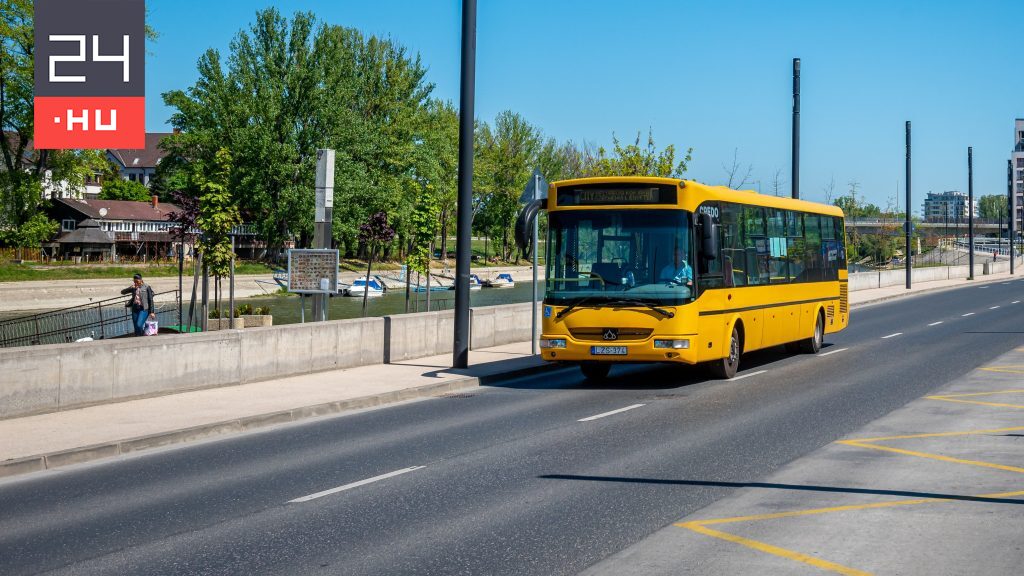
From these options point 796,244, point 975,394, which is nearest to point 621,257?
point 975,394

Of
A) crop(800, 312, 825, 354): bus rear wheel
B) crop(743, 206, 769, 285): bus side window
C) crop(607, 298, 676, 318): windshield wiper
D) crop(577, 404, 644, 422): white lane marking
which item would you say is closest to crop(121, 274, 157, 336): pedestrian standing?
crop(607, 298, 676, 318): windshield wiper

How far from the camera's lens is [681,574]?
6758 millimetres

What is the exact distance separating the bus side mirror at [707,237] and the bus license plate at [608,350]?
192 cm

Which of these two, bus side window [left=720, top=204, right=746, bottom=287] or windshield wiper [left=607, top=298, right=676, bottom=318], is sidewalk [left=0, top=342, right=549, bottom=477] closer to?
windshield wiper [left=607, top=298, right=676, bottom=318]

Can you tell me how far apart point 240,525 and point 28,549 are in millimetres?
1455

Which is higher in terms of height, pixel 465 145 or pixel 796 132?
pixel 796 132

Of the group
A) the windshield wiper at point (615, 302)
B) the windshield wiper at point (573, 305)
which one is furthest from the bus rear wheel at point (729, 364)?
the windshield wiper at point (573, 305)

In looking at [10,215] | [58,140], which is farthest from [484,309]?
[10,215]

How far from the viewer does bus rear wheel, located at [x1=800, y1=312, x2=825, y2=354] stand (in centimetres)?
2344

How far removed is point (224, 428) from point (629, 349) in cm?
651

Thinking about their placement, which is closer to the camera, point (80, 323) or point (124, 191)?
point (80, 323)

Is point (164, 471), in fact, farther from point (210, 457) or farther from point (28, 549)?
point (28, 549)

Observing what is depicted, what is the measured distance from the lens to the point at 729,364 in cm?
1880

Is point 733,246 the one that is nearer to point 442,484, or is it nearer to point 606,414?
point 606,414
